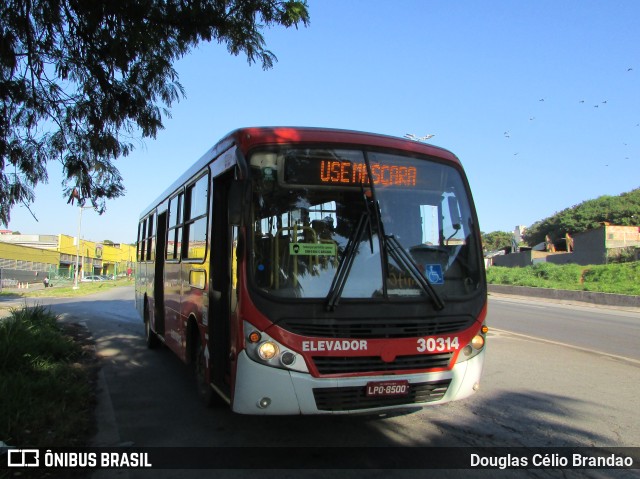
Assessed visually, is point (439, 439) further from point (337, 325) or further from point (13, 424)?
point (13, 424)

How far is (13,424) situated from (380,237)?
12.0 feet

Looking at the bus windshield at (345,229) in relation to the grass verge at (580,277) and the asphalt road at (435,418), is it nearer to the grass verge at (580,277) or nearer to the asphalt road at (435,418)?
the asphalt road at (435,418)

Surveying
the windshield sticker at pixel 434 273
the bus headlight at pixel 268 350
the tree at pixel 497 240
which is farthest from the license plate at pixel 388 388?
the tree at pixel 497 240

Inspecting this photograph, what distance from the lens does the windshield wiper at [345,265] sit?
407 centimetres

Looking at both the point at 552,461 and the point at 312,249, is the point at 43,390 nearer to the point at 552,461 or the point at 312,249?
the point at 312,249

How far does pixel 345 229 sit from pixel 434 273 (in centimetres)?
94

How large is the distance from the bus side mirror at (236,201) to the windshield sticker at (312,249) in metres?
0.52

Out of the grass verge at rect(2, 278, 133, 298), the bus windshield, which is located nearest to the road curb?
the bus windshield

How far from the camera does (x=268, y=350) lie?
3.98m

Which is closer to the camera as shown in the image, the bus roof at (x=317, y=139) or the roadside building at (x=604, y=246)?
the bus roof at (x=317, y=139)

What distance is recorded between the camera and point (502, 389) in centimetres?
676

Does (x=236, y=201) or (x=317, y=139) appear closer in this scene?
(x=236, y=201)

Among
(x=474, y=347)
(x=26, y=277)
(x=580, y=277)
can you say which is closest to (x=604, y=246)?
(x=580, y=277)

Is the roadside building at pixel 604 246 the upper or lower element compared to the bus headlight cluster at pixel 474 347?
upper
